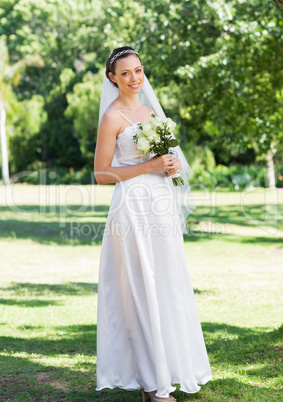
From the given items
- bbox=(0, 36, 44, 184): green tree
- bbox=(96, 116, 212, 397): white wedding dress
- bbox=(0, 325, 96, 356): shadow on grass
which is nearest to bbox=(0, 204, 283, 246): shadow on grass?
bbox=(0, 325, 96, 356): shadow on grass

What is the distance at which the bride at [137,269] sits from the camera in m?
3.77

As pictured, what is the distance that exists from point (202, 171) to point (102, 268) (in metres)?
27.6

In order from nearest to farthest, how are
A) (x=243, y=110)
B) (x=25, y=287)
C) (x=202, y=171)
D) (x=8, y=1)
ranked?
(x=25, y=287) < (x=243, y=110) < (x=202, y=171) < (x=8, y=1)

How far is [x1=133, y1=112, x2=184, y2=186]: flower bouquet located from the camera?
3.69m

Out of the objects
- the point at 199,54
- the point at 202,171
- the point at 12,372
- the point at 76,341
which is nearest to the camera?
the point at 12,372

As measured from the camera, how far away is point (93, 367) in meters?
4.95

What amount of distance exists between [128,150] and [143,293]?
0.94 m

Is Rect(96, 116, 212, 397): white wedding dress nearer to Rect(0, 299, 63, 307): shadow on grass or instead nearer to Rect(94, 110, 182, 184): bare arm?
Rect(94, 110, 182, 184): bare arm

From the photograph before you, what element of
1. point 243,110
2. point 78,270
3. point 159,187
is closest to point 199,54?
point 243,110

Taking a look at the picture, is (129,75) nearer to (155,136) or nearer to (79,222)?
(155,136)

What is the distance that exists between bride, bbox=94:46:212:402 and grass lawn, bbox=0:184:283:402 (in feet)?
1.15

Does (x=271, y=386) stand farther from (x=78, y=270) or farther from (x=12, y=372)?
(x=78, y=270)

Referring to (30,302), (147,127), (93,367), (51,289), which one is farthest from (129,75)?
(51,289)

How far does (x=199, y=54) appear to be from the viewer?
12.9 meters
